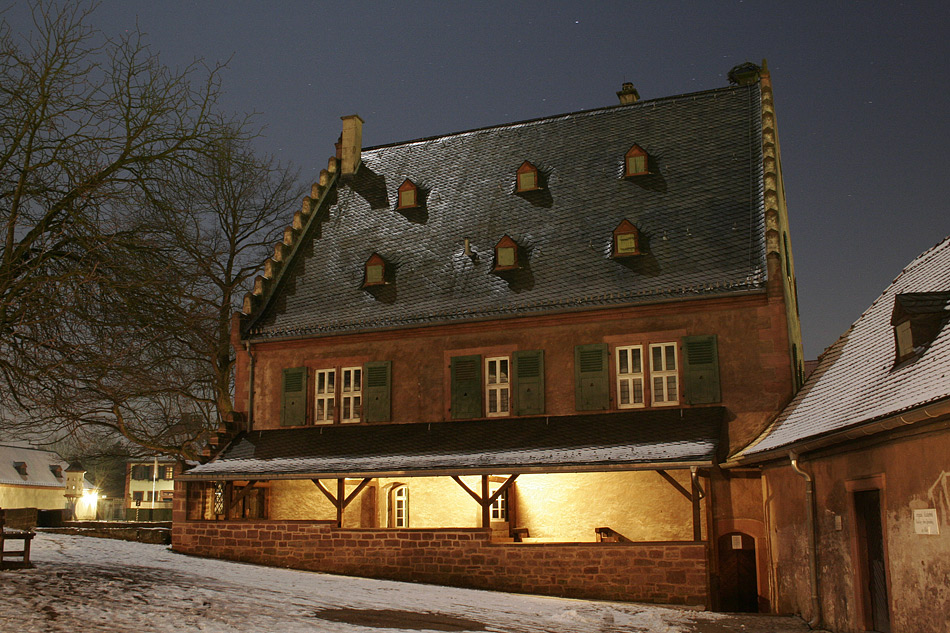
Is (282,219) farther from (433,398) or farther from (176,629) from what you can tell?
(176,629)

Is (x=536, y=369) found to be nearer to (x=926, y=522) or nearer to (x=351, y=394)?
(x=351, y=394)

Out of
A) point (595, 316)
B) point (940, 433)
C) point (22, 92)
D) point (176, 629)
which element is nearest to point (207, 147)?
point (22, 92)

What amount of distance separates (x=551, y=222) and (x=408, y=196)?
4.58 m

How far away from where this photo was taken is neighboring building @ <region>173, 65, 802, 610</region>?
1839 centimetres

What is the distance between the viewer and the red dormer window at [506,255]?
22172 millimetres

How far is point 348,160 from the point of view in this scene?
2802 centimetres

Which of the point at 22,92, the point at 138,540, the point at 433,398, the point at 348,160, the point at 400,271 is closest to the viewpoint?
the point at 22,92

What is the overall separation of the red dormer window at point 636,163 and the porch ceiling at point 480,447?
6.64 m

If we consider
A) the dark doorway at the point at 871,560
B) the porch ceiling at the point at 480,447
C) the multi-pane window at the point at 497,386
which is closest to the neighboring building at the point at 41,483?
the porch ceiling at the point at 480,447

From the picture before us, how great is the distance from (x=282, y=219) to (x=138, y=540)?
11015 millimetres

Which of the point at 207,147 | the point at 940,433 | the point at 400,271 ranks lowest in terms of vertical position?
the point at 940,433

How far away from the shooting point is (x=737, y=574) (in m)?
18.5

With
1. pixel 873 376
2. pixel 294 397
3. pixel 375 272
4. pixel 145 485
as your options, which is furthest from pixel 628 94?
pixel 145 485

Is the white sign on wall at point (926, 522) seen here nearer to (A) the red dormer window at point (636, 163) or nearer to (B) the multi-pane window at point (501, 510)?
(B) the multi-pane window at point (501, 510)
